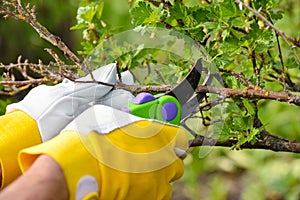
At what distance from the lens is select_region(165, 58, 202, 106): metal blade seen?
924 millimetres

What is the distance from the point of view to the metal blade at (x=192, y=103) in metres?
0.95

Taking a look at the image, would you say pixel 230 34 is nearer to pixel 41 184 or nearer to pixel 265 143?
pixel 265 143

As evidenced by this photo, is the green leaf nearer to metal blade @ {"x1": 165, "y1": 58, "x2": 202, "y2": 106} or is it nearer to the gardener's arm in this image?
metal blade @ {"x1": 165, "y1": 58, "x2": 202, "y2": 106}

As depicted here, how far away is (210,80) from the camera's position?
3.34 feet

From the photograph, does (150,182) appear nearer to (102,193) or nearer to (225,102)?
(102,193)

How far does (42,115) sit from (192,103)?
249 millimetres

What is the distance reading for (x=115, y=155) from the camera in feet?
2.48

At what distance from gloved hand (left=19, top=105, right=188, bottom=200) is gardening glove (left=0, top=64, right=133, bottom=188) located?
8 cm

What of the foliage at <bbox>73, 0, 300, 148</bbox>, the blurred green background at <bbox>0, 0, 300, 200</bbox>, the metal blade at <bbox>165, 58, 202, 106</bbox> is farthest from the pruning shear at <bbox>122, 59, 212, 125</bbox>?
the blurred green background at <bbox>0, 0, 300, 200</bbox>

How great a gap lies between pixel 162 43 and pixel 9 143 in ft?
1.37

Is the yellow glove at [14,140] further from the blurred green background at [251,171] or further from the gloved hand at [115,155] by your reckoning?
the blurred green background at [251,171]

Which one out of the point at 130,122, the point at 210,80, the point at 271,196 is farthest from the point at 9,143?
the point at 271,196

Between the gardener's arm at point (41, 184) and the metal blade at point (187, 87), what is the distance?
28cm

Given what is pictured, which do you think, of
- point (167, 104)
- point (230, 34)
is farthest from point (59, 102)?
point (230, 34)
